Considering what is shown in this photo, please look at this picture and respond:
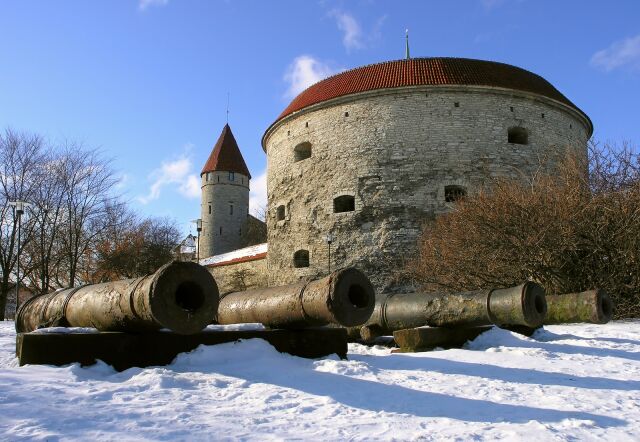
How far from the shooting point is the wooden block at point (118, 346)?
12.1 feet

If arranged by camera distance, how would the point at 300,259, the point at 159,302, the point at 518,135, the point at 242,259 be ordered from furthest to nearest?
1. the point at 242,259
2. the point at 300,259
3. the point at 518,135
4. the point at 159,302

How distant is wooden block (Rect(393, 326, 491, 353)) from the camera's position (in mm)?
5598

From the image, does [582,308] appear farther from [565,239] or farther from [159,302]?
[159,302]

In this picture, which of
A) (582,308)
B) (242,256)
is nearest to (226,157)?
(242,256)

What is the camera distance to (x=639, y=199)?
10609 mm

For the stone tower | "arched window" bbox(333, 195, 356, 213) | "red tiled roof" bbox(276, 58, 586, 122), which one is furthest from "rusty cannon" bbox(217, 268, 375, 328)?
the stone tower

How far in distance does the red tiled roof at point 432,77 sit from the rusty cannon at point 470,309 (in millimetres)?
12152

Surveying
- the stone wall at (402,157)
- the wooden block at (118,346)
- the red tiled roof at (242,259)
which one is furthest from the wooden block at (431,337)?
the red tiled roof at (242,259)

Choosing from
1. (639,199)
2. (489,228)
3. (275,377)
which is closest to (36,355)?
(275,377)

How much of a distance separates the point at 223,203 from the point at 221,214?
2.32ft

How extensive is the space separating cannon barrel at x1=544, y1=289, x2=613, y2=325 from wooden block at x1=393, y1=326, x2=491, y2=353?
1.84 meters

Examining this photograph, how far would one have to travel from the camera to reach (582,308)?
7.11m

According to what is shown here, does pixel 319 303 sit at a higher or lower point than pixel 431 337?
higher

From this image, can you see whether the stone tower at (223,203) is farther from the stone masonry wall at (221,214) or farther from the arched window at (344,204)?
the arched window at (344,204)
